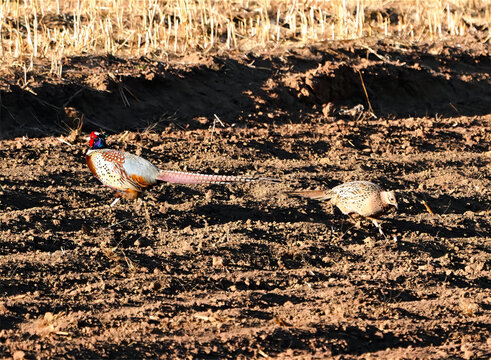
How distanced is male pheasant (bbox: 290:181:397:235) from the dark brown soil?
0.20 metres

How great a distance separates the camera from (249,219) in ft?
20.5

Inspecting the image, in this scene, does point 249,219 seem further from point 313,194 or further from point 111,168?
point 111,168

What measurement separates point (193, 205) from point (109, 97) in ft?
9.56

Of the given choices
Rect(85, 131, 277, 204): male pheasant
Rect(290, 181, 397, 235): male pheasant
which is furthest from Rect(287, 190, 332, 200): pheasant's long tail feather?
Rect(85, 131, 277, 204): male pheasant

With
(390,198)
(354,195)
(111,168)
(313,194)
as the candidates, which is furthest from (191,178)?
(390,198)


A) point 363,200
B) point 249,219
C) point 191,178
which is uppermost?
point 191,178

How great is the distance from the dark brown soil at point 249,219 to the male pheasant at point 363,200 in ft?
0.65

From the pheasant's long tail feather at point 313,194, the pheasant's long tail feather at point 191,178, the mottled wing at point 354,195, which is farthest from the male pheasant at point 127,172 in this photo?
the mottled wing at point 354,195

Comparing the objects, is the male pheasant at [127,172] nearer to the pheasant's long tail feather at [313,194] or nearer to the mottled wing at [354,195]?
the pheasant's long tail feather at [313,194]

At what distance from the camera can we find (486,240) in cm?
634

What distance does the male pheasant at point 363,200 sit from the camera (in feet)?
20.1

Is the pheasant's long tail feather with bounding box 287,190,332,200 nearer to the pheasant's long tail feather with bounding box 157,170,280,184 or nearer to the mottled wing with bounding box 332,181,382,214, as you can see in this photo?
the mottled wing with bounding box 332,181,382,214

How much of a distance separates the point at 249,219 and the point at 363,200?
93 centimetres

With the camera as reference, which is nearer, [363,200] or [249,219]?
[363,200]
